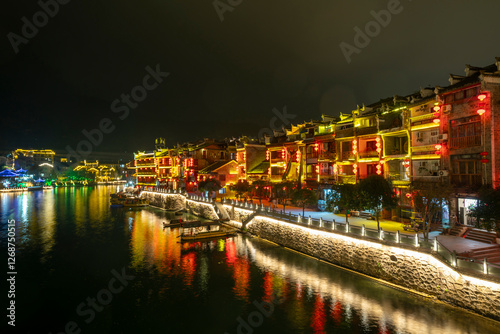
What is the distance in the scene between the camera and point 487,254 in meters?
18.2

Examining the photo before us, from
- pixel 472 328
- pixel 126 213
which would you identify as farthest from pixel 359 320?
pixel 126 213

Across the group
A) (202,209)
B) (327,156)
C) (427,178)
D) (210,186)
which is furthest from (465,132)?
(210,186)

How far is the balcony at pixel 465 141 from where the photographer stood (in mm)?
22578

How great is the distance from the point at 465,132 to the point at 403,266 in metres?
12.4

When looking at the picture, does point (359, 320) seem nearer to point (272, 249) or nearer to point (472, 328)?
point (472, 328)

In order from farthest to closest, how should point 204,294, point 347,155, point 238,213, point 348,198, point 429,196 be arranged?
point 238,213, point 347,155, point 348,198, point 429,196, point 204,294

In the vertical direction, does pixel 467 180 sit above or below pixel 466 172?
below

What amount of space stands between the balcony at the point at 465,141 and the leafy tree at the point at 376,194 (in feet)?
20.4

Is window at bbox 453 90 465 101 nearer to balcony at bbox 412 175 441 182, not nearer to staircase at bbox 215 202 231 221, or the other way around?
balcony at bbox 412 175 441 182

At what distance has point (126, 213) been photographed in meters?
58.8

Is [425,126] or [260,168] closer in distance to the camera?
[425,126]

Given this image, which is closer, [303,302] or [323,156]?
[303,302]

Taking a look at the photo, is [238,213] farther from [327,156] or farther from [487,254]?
[487,254]

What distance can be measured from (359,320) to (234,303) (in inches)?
309
